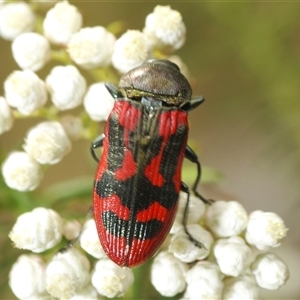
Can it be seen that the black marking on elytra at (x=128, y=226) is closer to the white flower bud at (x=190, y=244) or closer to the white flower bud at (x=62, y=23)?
the white flower bud at (x=190, y=244)

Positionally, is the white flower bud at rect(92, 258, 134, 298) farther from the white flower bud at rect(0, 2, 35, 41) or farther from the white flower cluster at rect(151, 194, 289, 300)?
the white flower bud at rect(0, 2, 35, 41)

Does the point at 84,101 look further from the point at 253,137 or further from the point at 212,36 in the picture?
the point at 253,137

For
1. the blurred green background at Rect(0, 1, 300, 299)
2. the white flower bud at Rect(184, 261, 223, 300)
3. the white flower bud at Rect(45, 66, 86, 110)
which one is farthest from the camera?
the blurred green background at Rect(0, 1, 300, 299)

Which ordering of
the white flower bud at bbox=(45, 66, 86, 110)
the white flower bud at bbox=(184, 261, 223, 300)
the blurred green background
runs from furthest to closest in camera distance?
the blurred green background
the white flower bud at bbox=(45, 66, 86, 110)
the white flower bud at bbox=(184, 261, 223, 300)

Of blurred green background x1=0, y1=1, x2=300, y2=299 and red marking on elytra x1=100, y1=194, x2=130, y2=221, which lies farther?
blurred green background x1=0, y1=1, x2=300, y2=299

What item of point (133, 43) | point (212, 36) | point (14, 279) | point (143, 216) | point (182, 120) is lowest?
point (14, 279)

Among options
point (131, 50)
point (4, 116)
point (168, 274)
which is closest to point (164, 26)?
point (131, 50)

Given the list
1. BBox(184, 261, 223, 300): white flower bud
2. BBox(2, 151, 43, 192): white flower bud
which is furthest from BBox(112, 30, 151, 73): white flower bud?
BBox(184, 261, 223, 300): white flower bud

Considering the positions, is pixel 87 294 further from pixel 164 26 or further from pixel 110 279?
pixel 164 26

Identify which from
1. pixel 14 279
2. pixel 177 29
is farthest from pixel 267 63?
pixel 14 279
